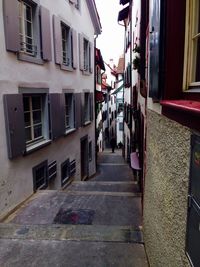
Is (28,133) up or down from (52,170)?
up

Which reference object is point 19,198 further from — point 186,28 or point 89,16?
point 89,16

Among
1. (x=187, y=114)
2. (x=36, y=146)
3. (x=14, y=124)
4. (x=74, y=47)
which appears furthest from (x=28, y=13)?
(x=187, y=114)

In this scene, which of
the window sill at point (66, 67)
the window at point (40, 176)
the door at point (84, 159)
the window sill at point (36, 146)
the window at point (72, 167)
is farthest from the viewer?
the door at point (84, 159)

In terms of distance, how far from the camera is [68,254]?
14.5 ft

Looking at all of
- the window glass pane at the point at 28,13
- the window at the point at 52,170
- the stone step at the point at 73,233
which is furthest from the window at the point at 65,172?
the window glass pane at the point at 28,13

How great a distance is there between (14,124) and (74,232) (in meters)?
2.74

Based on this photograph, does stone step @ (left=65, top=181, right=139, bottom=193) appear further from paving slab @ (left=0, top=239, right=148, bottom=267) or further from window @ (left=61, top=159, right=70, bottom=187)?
paving slab @ (left=0, top=239, right=148, bottom=267)

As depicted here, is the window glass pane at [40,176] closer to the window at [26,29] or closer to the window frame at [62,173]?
the window frame at [62,173]

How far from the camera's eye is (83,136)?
507 inches

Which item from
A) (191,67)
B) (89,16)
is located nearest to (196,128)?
(191,67)

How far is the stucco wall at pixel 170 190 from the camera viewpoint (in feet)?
7.00

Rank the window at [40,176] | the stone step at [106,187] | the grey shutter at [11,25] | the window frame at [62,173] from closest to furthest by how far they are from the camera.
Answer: the grey shutter at [11,25]
the window at [40,176]
the stone step at [106,187]
the window frame at [62,173]

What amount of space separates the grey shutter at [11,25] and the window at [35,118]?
153 centimetres

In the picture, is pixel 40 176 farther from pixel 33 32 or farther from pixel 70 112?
pixel 33 32
